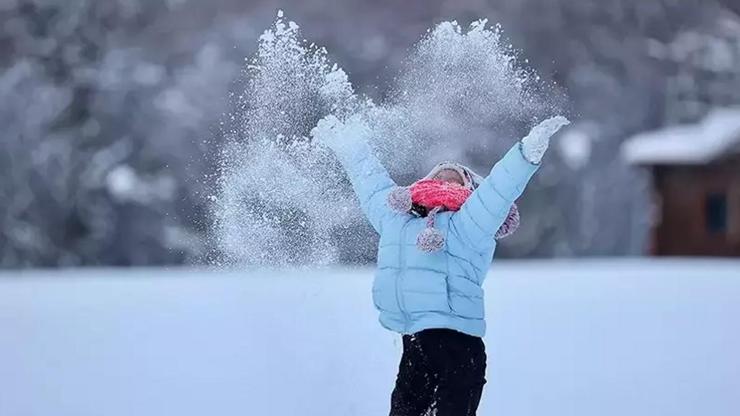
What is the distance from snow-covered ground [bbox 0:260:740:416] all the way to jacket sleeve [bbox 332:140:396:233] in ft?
2.88

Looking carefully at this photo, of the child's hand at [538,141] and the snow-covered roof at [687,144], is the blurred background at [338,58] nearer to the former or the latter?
the snow-covered roof at [687,144]

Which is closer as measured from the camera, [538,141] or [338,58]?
[538,141]

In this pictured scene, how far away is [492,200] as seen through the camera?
3387 mm

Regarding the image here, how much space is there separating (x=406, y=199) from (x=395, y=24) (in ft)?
50.8

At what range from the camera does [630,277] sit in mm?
11523

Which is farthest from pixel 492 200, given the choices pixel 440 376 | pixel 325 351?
pixel 325 351

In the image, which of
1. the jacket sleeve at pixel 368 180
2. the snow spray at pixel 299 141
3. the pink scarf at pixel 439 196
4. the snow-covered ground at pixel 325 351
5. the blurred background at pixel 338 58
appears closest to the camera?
the pink scarf at pixel 439 196

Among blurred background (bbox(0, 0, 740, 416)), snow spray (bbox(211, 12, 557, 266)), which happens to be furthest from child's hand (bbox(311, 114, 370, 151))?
blurred background (bbox(0, 0, 740, 416))

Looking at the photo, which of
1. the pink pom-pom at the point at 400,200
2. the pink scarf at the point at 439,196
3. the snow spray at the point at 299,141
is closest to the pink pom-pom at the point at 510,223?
the pink scarf at the point at 439,196

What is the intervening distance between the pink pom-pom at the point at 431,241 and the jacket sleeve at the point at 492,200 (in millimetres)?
104

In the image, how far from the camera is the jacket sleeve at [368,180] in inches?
146

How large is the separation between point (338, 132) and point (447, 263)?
2.04ft

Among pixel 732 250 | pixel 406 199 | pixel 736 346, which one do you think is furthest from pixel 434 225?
pixel 732 250

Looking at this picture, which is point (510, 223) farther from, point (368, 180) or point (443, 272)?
point (368, 180)
